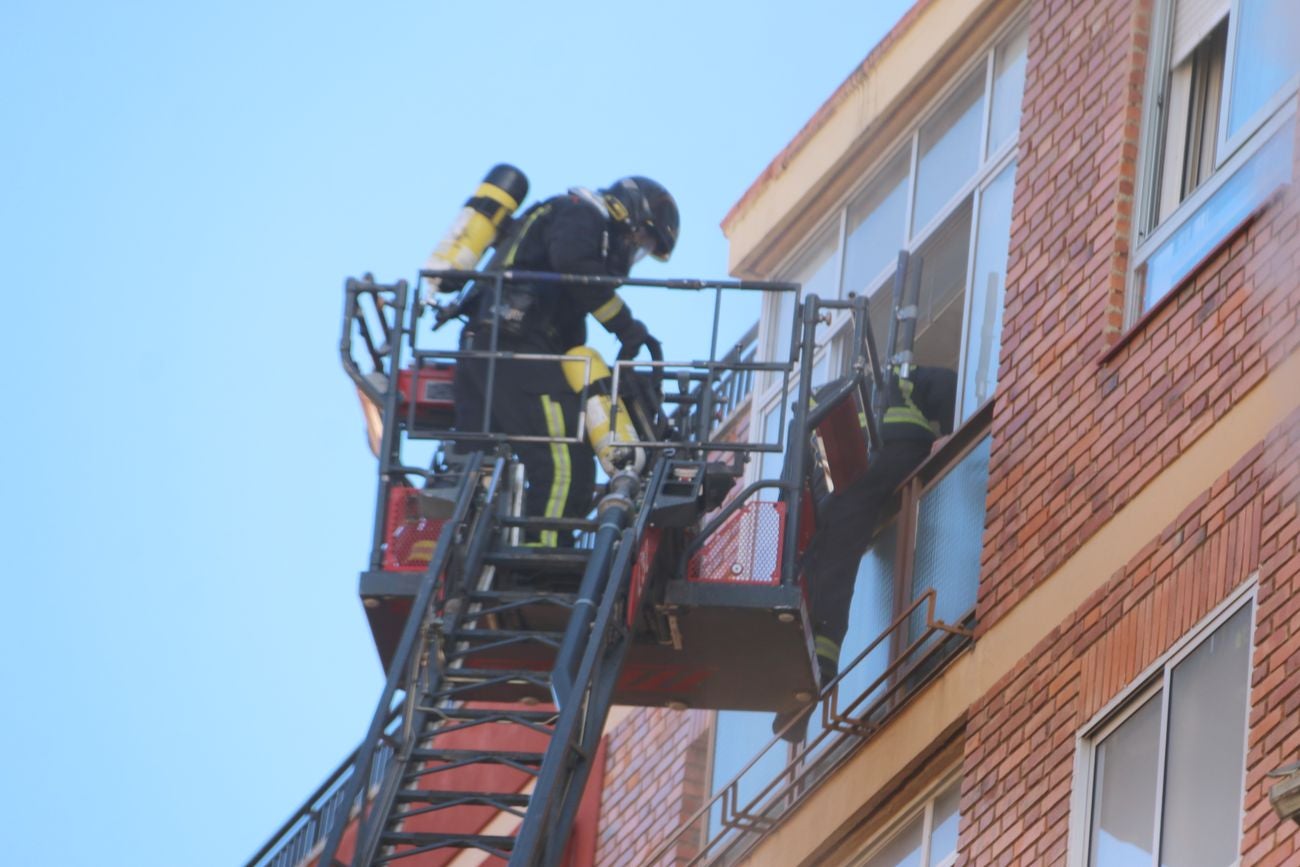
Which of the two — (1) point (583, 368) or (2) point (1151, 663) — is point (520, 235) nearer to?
(1) point (583, 368)

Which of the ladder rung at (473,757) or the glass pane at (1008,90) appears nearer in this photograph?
the ladder rung at (473,757)

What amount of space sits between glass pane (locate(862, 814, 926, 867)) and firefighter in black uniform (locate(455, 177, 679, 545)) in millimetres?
2294

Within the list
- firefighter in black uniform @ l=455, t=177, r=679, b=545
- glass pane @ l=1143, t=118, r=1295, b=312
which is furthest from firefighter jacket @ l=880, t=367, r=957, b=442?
glass pane @ l=1143, t=118, r=1295, b=312

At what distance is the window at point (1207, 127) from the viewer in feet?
38.2

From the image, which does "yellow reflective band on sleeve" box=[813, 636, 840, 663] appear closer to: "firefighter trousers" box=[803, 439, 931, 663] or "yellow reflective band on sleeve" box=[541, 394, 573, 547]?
"firefighter trousers" box=[803, 439, 931, 663]

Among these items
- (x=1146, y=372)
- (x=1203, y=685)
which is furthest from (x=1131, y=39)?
(x=1203, y=685)

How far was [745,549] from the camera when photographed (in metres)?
13.1

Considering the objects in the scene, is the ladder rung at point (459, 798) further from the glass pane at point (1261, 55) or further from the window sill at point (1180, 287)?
the glass pane at point (1261, 55)

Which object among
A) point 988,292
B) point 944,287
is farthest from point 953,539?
point 944,287

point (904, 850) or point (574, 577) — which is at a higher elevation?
point (574, 577)

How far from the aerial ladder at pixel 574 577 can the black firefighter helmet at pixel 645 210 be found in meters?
0.73

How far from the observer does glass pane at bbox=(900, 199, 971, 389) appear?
49.4 feet

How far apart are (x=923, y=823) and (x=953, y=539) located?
156cm

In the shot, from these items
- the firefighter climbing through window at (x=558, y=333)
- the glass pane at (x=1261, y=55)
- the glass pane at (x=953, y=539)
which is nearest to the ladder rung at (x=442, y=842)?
the firefighter climbing through window at (x=558, y=333)
